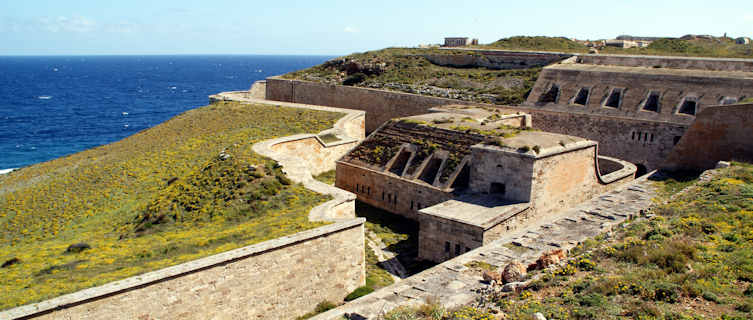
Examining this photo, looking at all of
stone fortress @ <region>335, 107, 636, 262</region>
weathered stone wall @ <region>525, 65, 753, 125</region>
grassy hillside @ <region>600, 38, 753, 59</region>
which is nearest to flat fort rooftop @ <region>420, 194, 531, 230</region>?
stone fortress @ <region>335, 107, 636, 262</region>

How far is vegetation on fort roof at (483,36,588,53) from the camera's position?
2090 inches

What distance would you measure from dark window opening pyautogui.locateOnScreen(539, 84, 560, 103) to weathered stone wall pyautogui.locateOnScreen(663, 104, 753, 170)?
1013 cm

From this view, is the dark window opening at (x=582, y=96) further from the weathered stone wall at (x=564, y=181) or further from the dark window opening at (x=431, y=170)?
the dark window opening at (x=431, y=170)

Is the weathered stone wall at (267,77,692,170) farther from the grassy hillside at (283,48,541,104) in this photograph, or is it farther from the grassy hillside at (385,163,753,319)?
the grassy hillside at (385,163,753,319)

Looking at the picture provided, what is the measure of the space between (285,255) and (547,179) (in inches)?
432

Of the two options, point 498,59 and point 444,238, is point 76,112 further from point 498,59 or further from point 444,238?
point 444,238

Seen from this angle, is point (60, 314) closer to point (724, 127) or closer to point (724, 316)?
point (724, 316)

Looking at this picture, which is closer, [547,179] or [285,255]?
[285,255]

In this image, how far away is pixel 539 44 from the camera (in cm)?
5597

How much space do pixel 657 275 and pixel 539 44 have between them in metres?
48.6

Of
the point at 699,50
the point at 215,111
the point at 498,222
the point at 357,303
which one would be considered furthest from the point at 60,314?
the point at 699,50

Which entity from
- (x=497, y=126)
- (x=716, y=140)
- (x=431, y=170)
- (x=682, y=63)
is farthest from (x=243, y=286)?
(x=682, y=63)

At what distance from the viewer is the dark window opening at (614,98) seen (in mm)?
32375

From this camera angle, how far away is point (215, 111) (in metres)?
43.6
